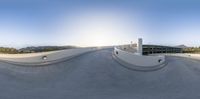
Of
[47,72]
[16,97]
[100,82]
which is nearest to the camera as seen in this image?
[16,97]

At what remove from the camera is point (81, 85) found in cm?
3747

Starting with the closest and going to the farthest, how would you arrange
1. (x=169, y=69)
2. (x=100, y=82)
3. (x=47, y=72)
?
(x=100, y=82) < (x=47, y=72) < (x=169, y=69)

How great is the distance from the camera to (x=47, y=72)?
4450cm

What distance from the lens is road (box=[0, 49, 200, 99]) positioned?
31.5 m

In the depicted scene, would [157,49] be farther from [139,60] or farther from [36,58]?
[36,58]

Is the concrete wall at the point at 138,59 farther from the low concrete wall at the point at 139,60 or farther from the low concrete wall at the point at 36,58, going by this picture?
the low concrete wall at the point at 36,58

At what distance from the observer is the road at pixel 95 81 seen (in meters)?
31.5

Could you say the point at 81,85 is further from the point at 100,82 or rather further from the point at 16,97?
the point at 16,97

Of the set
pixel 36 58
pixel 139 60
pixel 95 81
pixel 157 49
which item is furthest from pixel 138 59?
pixel 157 49

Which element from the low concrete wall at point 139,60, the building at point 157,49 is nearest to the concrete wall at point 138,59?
the low concrete wall at point 139,60

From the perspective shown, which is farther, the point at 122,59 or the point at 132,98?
the point at 122,59

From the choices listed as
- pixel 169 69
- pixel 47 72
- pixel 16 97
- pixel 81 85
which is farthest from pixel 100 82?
pixel 169 69

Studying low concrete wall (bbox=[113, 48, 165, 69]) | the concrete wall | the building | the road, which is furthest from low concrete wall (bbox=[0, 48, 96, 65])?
the building

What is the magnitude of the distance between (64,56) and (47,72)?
991 cm
